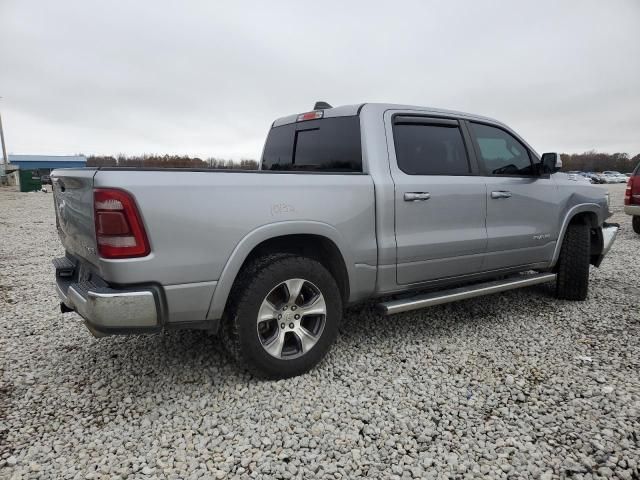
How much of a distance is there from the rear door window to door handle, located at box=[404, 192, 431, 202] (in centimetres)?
18

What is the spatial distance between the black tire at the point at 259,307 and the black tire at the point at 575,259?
2.92 m

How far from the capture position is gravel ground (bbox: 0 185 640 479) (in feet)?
7.20

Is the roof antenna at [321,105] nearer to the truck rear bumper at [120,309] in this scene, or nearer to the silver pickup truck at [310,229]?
the silver pickup truck at [310,229]

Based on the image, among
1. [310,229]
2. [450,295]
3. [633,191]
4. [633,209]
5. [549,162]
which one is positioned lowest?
[450,295]

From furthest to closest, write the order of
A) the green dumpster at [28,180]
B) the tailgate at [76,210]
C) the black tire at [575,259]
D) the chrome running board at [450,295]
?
the green dumpster at [28,180]
the black tire at [575,259]
the chrome running board at [450,295]
the tailgate at [76,210]

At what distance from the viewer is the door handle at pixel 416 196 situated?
→ 3.22 metres

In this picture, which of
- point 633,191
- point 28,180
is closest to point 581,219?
point 633,191

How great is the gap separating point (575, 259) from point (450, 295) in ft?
6.38

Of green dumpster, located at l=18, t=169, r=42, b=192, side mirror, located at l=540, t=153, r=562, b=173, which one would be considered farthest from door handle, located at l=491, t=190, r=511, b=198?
green dumpster, located at l=18, t=169, r=42, b=192

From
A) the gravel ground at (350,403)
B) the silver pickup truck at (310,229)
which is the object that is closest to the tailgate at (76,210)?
the silver pickup truck at (310,229)

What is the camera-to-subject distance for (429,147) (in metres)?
3.55

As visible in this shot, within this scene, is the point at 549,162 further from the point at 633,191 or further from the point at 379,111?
the point at 633,191

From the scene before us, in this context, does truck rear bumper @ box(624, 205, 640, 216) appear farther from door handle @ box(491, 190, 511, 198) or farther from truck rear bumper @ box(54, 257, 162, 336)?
truck rear bumper @ box(54, 257, 162, 336)

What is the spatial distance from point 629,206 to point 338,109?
860 centimetres
